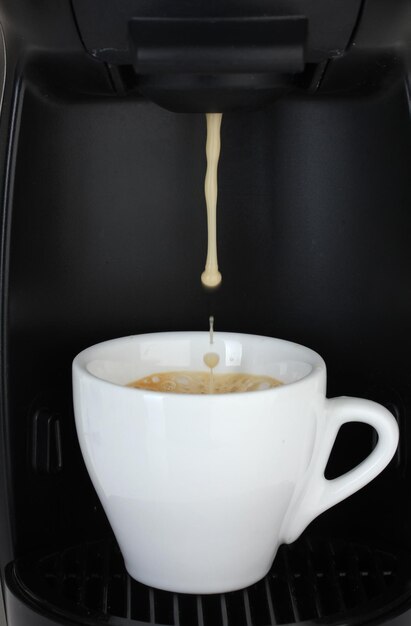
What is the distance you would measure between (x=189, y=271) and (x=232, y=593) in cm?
18

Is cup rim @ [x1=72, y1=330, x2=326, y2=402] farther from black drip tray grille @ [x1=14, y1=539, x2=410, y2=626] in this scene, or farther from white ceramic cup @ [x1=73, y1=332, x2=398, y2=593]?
black drip tray grille @ [x1=14, y1=539, x2=410, y2=626]

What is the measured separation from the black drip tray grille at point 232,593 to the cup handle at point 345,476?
0.09 feet

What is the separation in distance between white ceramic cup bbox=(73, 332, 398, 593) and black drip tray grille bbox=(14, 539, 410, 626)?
1 cm

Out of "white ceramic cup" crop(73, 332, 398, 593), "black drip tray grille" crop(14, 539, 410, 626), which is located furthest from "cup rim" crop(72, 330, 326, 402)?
"black drip tray grille" crop(14, 539, 410, 626)

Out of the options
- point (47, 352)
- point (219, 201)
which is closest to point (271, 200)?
point (219, 201)

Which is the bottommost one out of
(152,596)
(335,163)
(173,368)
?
(152,596)

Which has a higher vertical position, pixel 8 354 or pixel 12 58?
pixel 12 58

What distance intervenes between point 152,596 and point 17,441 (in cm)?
11

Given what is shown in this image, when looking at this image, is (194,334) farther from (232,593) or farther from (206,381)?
(232,593)

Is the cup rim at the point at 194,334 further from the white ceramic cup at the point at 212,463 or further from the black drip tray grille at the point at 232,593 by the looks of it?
the black drip tray grille at the point at 232,593

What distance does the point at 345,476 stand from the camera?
518 millimetres

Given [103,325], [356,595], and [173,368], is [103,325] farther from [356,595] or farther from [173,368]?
[356,595]

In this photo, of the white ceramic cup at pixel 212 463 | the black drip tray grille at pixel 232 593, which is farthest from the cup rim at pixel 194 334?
the black drip tray grille at pixel 232 593

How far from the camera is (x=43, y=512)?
0.54 metres
